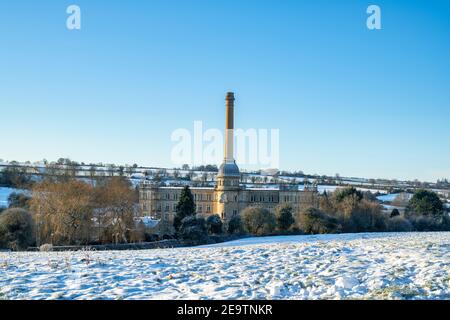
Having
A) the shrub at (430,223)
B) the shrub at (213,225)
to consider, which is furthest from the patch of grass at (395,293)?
the shrub at (430,223)

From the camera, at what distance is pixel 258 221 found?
46.8 meters

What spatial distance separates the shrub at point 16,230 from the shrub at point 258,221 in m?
19.6

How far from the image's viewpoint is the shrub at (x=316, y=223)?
45094 millimetres

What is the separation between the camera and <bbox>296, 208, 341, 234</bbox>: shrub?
148 ft

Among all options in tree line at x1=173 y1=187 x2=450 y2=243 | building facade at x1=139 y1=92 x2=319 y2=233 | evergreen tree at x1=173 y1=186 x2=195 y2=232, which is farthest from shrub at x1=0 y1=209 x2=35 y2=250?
building facade at x1=139 y1=92 x2=319 y2=233

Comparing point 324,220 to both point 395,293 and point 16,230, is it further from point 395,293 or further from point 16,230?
point 395,293

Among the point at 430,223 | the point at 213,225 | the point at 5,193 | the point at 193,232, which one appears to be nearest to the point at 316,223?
the point at 213,225

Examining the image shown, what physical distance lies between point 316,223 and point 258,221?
5243mm

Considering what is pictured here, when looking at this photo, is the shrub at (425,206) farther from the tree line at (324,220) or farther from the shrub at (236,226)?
the shrub at (236,226)

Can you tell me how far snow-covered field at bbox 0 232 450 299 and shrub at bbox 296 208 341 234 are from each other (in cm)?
3177

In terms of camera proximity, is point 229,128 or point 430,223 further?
point 229,128

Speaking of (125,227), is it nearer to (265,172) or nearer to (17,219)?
(17,219)
